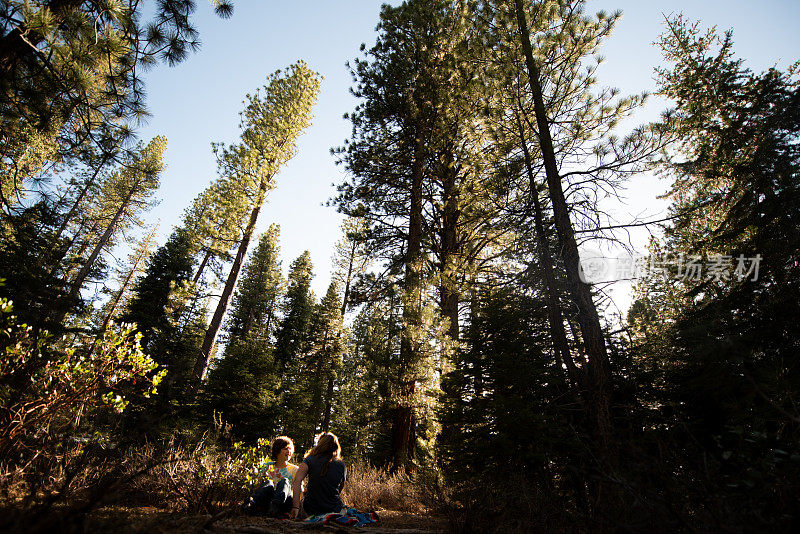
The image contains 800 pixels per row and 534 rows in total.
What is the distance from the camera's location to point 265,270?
2564 cm

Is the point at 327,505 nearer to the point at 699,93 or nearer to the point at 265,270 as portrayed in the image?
the point at 699,93

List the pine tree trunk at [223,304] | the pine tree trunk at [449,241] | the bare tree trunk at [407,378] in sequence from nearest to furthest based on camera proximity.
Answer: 1. the bare tree trunk at [407,378]
2. the pine tree trunk at [449,241]
3. the pine tree trunk at [223,304]

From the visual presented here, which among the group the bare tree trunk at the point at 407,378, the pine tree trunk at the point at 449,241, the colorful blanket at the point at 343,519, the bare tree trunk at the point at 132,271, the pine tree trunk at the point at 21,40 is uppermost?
the bare tree trunk at the point at 132,271

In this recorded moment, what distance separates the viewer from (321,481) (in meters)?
4.92

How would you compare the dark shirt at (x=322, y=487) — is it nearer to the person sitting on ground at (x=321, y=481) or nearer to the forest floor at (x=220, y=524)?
the person sitting on ground at (x=321, y=481)

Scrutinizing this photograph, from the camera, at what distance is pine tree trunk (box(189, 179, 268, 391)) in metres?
11.4

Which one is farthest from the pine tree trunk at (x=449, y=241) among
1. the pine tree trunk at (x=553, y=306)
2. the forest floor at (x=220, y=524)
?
the forest floor at (x=220, y=524)

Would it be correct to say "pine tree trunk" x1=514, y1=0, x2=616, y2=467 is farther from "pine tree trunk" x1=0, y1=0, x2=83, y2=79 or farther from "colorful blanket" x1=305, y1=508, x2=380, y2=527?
"pine tree trunk" x1=0, y1=0, x2=83, y2=79

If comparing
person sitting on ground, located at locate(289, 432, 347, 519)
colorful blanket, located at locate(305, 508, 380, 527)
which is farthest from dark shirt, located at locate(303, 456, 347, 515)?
colorful blanket, located at locate(305, 508, 380, 527)

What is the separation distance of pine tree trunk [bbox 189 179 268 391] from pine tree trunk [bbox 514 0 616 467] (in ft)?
35.0

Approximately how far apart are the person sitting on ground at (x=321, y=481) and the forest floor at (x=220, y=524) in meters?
0.60

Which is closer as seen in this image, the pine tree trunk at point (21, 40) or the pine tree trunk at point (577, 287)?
the pine tree trunk at point (21, 40)

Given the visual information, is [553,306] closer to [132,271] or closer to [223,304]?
[223,304]

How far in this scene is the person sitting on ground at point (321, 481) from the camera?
→ 189 inches
